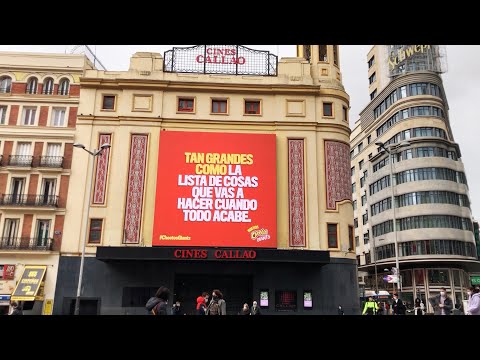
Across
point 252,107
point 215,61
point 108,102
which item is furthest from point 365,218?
point 108,102

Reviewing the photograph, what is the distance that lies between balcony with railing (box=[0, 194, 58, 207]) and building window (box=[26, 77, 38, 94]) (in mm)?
8199

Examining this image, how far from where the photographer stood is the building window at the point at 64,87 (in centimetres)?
3362

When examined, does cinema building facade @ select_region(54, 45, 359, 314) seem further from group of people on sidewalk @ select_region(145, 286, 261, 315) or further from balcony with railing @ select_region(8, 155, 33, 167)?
group of people on sidewalk @ select_region(145, 286, 261, 315)

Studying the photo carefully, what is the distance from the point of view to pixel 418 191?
54.1 m

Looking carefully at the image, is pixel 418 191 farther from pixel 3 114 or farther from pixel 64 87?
pixel 3 114

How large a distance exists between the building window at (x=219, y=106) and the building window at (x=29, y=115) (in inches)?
535

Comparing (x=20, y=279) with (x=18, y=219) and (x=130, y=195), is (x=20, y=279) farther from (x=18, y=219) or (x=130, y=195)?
(x=130, y=195)

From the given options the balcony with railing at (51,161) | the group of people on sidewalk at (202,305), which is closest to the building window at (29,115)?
the balcony with railing at (51,161)

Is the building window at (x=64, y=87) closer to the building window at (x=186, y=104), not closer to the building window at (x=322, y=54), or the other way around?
the building window at (x=186, y=104)

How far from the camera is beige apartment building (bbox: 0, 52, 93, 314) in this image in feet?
98.3

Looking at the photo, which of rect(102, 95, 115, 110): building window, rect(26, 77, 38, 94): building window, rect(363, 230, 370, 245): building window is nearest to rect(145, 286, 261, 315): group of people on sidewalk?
rect(102, 95, 115, 110): building window

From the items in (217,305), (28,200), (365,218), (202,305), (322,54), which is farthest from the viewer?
(365,218)

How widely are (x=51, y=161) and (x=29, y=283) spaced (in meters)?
8.77
